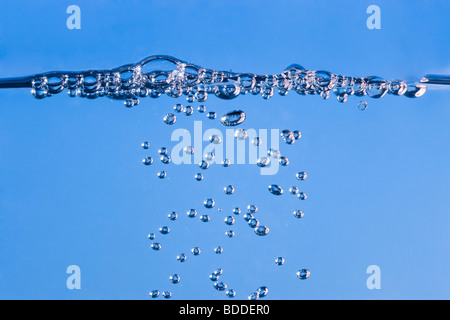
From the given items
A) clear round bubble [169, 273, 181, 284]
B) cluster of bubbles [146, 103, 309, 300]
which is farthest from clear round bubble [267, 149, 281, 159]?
clear round bubble [169, 273, 181, 284]

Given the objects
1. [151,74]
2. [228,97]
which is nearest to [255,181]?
[228,97]

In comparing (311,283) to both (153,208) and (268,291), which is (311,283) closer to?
(268,291)

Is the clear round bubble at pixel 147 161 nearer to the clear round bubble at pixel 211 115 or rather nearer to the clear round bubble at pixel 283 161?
the clear round bubble at pixel 211 115

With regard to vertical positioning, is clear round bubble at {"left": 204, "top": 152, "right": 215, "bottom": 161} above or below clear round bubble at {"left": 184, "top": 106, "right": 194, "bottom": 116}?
below

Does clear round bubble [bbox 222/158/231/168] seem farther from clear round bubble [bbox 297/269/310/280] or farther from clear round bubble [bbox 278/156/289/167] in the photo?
clear round bubble [bbox 297/269/310/280]

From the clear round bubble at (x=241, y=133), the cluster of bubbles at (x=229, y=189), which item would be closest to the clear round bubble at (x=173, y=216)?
the cluster of bubbles at (x=229, y=189)

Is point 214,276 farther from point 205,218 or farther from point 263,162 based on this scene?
point 263,162

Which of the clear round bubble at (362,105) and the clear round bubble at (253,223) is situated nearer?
the clear round bubble at (253,223)

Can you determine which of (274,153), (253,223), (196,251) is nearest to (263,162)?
(274,153)
